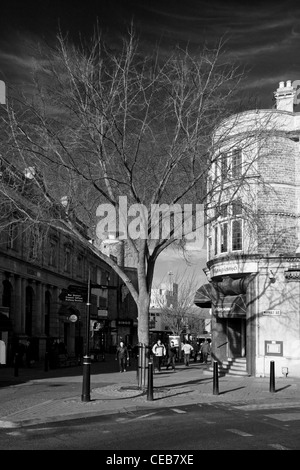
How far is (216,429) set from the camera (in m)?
11.5

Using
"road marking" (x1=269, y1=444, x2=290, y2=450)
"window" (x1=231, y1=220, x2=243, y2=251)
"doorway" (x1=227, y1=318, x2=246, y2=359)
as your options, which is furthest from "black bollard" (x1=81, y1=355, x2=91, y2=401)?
"doorway" (x1=227, y1=318, x2=246, y2=359)

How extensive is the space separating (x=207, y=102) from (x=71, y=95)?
4.14 m

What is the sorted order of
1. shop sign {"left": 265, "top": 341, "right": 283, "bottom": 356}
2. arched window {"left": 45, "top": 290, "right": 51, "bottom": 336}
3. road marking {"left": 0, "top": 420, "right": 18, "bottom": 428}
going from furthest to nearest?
arched window {"left": 45, "top": 290, "right": 51, "bottom": 336}
shop sign {"left": 265, "top": 341, "right": 283, "bottom": 356}
road marking {"left": 0, "top": 420, "right": 18, "bottom": 428}

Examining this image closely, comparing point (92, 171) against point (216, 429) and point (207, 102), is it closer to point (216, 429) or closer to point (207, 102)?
point (207, 102)

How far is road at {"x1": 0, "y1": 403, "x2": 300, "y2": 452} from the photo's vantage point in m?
9.64

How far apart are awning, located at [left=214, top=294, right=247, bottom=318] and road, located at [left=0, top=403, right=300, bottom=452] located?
11419 mm

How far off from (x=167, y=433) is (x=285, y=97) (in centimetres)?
2127

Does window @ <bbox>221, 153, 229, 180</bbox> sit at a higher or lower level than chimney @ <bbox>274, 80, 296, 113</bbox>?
lower

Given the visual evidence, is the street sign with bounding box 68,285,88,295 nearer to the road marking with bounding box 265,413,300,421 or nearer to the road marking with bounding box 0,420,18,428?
the road marking with bounding box 0,420,18,428

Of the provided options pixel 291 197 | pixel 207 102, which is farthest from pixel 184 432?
pixel 291 197

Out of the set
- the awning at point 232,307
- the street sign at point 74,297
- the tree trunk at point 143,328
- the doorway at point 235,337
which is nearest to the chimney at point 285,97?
the awning at point 232,307

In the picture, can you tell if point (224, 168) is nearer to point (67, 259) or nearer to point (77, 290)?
point (77, 290)

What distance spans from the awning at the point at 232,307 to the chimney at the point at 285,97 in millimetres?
9114

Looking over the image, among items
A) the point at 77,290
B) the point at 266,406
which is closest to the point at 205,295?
the point at 77,290
